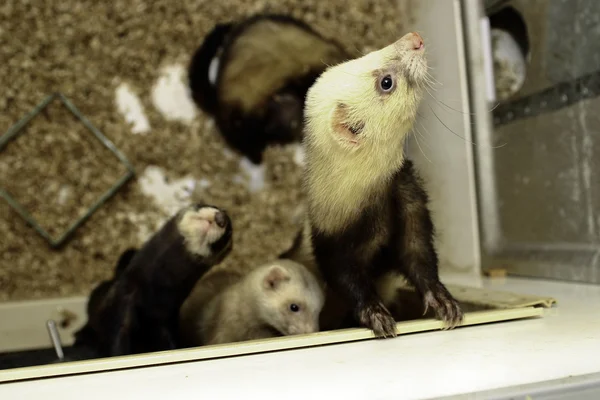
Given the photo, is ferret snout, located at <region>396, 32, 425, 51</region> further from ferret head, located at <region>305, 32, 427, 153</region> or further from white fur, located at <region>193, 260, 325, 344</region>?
white fur, located at <region>193, 260, 325, 344</region>

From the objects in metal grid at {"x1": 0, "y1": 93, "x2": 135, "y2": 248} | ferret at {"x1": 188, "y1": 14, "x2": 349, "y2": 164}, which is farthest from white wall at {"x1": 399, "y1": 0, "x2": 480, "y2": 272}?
metal grid at {"x1": 0, "y1": 93, "x2": 135, "y2": 248}

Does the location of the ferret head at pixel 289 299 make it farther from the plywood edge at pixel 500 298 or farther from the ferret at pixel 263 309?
the plywood edge at pixel 500 298

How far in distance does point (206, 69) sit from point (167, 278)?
1126 millimetres

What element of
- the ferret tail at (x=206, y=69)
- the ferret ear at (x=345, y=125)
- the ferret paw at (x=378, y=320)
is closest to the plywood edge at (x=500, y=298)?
the ferret paw at (x=378, y=320)

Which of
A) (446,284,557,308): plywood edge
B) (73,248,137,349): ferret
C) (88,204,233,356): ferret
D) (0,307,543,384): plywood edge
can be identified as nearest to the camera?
(0,307,543,384): plywood edge

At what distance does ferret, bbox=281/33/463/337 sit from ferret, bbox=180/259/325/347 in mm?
283

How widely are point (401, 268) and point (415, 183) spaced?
0.23 meters

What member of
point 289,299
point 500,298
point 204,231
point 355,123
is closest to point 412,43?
point 355,123

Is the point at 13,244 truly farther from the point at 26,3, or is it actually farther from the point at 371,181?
the point at 371,181

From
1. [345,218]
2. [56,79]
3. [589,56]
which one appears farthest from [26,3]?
[589,56]

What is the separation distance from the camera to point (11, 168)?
8.57ft

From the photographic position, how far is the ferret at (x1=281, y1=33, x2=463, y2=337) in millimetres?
1341

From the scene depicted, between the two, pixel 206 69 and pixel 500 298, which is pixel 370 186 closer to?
pixel 500 298

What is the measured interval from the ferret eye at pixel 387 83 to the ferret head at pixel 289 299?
0.75 metres
